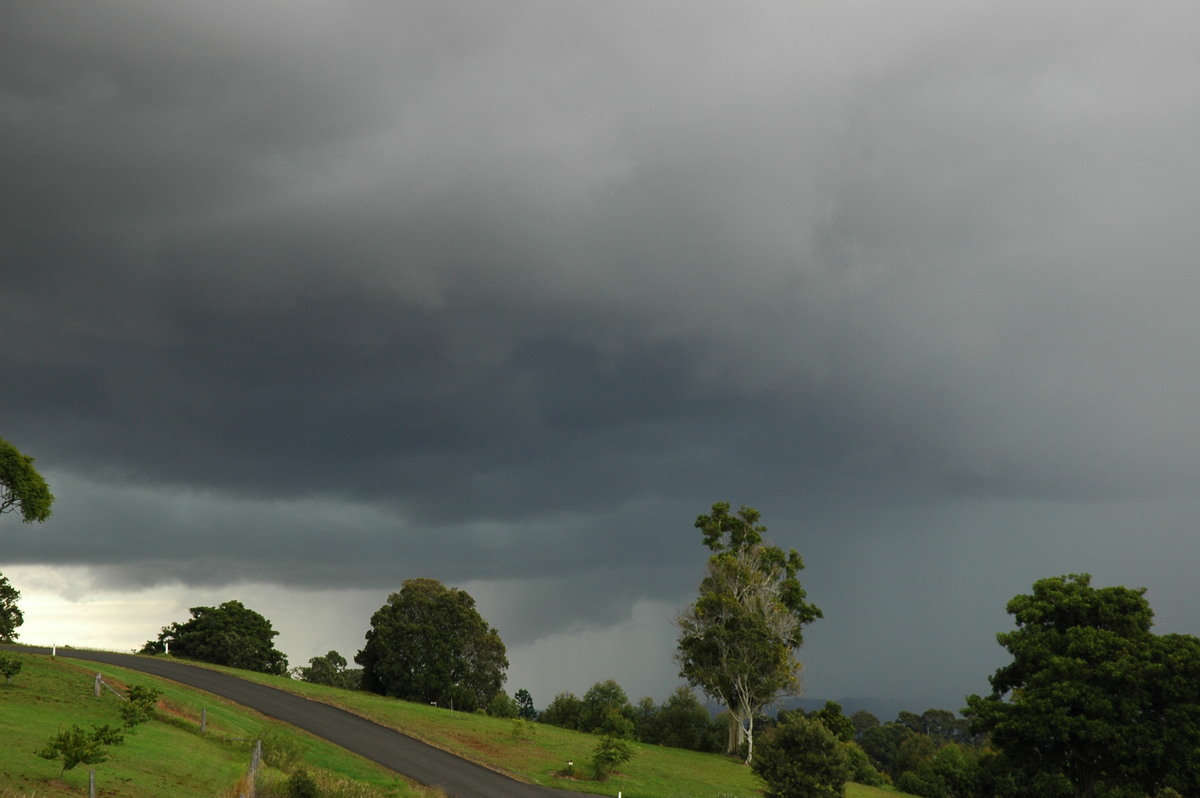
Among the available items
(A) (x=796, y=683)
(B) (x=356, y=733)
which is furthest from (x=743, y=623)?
Answer: (B) (x=356, y=733)

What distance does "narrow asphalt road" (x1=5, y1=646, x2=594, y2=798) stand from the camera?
3938cm

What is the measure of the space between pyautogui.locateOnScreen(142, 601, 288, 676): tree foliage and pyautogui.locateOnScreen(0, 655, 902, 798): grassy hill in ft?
65.1

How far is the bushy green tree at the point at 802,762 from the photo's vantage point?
39.1 meters

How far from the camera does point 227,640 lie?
265ft

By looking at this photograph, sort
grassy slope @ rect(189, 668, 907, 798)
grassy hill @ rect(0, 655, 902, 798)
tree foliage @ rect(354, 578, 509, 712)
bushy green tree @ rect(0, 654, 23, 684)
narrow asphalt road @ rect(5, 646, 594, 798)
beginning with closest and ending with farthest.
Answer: grassy hill @ rect(0, 655, 902, 798), bushy green tree @ rect(0, 654, 23, 684), narrow asphalt road @ rect(5, 646, 594, 798), grassy slope @ rect(189, 668, 907, 798), tree foliage @ rect(354, 578, 509, 712)

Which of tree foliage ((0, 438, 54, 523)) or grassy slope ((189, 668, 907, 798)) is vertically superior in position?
tree foliage ((0, 438, 54, 523))

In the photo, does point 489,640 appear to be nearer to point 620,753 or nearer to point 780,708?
point 780,708

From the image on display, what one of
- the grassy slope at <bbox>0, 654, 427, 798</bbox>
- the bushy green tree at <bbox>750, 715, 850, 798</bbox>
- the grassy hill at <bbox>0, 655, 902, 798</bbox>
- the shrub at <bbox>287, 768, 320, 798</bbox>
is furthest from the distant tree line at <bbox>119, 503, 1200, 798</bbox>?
the shrub at <bbox>287, 768, 320, 798</bbox>

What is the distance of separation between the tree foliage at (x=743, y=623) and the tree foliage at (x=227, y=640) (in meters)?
43.2

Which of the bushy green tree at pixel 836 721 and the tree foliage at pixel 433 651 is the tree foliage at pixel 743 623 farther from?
the tree foliage at pixel 433 651

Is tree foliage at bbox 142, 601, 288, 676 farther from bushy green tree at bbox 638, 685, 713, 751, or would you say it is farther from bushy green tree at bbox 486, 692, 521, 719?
bushy green tree at bbox 638, 685, 713, 751

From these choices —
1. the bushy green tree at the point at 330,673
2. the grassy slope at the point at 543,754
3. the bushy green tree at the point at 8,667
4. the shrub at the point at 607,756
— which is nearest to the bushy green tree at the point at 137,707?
the bushy green tree at the point at 8,667

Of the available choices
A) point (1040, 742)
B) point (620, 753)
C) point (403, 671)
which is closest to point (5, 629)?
point (403, 671)

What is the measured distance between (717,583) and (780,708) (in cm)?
1166
